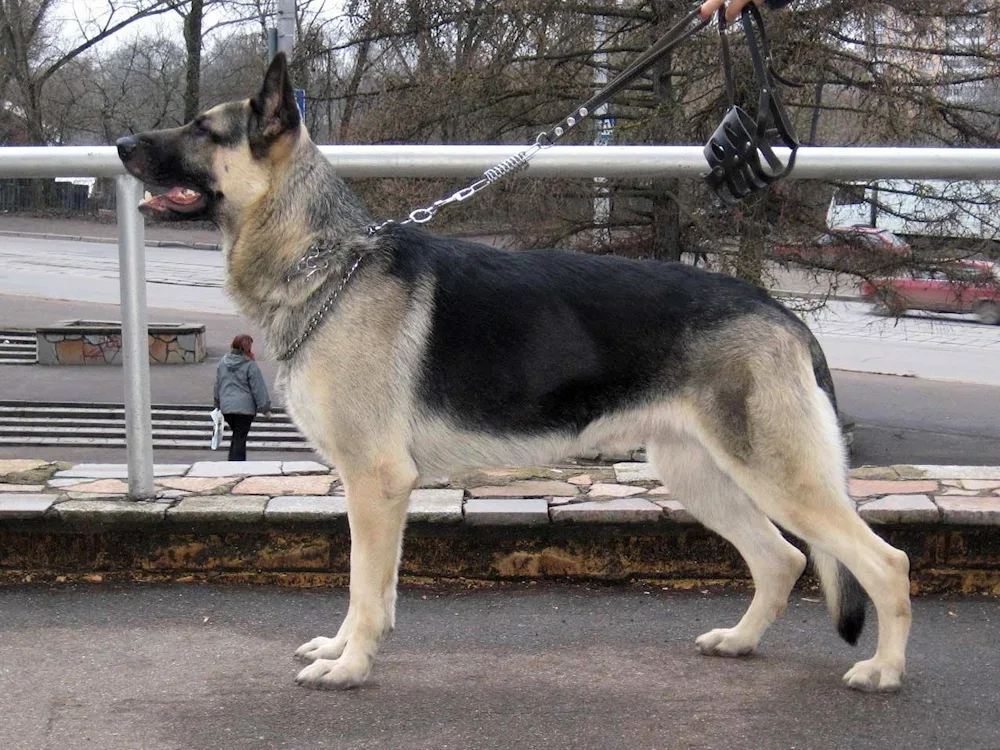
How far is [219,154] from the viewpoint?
12.2ft

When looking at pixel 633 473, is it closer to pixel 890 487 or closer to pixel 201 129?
pixel 890 487

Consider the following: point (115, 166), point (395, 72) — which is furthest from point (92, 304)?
point (115, 166)

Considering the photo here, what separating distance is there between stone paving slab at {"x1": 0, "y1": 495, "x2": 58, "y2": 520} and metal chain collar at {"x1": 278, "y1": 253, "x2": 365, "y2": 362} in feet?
4.52

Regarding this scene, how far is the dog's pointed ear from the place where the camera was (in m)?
3.64

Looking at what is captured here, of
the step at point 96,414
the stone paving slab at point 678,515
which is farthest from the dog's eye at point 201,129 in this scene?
the step at point 96,414

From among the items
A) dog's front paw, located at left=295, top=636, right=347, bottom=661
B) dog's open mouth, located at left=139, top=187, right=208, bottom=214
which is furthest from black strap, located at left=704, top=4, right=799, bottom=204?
dog's front paw, located at left=295, top=636, right=347, bottom=661

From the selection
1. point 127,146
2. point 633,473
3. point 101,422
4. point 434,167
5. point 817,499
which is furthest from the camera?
point 101,422

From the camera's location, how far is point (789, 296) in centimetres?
1773

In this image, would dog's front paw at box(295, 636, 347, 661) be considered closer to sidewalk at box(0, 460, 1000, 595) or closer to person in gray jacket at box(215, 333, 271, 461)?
sidewalk at box(0, 460, 1000, 595)

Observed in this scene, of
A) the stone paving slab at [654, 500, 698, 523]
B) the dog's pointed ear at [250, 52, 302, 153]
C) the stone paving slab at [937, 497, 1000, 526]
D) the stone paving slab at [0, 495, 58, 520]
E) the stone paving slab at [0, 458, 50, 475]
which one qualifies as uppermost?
the dog's pointed ear at [250, 52, 302, 153]

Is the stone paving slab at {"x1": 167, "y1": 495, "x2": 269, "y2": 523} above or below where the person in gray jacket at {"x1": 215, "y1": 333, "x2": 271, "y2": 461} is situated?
above

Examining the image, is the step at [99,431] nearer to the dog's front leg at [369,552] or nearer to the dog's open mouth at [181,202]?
the dog's open mouth at [181,202]

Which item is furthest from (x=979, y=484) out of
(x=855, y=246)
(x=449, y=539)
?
(x=855, y=246)

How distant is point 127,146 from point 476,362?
4.42 ft
